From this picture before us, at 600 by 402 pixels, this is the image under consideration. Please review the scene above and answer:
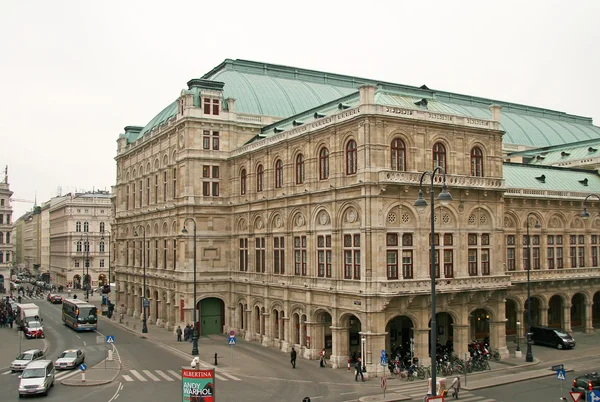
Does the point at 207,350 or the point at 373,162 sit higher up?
the point at 373,162

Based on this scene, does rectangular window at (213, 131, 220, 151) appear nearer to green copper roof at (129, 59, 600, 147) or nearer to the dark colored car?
green copper roof at (129, 59, 600, 147)

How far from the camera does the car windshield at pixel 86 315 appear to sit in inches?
2569

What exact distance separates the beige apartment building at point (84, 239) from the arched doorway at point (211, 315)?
7495cm

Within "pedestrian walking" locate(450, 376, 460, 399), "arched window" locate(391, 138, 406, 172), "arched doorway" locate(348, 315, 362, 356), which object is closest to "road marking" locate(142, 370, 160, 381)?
"arched doorway" locate(348, 315, 362, 356)

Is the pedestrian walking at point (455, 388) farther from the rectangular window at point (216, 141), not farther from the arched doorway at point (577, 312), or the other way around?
the rectangular window at point (216, 141)

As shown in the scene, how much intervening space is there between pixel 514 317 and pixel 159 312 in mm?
38915

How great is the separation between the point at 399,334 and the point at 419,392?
36.7ft

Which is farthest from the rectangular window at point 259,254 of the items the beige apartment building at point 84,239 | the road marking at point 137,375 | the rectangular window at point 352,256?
the beige apartment building at point 84,239

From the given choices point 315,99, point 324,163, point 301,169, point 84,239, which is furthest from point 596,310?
point 84,239

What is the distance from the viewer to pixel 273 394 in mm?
36250

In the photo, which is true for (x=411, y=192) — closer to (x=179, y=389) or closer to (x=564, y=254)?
(x=179, y=389)

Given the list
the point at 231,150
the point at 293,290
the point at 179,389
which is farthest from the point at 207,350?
the point at 231,150

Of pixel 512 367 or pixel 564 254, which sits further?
pixel 564 254

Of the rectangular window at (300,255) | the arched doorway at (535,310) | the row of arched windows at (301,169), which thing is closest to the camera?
the row of arched windows at (301,169)
